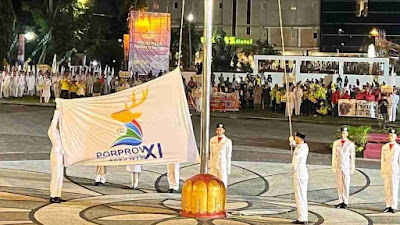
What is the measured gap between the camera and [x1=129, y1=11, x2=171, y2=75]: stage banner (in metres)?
35.8

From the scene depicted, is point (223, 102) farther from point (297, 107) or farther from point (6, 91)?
point (6, 91)

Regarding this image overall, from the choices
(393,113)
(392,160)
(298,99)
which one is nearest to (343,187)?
(392,160)

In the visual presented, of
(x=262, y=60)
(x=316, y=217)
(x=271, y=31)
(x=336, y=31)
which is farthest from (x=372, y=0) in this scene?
(x=316, y=217)

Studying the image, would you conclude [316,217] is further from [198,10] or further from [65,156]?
[198,10]

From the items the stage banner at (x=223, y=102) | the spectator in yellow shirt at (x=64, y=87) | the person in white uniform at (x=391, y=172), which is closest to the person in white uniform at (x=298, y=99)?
the stage banner at (x=223, y=102)

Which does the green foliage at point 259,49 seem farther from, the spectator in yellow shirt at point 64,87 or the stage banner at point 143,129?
the stage banner at point 143,129

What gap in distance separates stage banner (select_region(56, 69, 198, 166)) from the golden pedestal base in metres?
0.78

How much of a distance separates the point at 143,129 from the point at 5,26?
131 feet

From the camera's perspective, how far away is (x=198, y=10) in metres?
63.9

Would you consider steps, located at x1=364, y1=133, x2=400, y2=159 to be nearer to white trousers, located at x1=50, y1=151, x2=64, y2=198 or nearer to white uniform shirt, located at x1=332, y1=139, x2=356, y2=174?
white uniform shirt, located at x1=332, y1=139, x2=356, y2=174

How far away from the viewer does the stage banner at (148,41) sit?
1410 inches

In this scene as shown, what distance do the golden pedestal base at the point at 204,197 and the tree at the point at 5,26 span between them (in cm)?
4006

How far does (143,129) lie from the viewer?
12.5 m

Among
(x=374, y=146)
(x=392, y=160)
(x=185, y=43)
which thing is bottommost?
(x=374, y=146)
